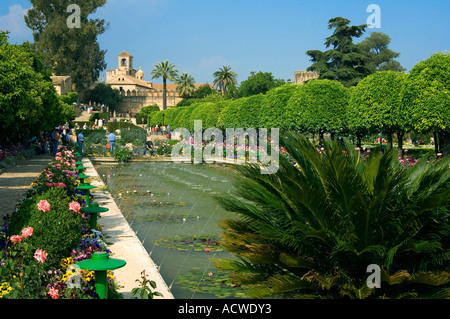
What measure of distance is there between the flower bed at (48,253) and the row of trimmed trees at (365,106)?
1457 cm

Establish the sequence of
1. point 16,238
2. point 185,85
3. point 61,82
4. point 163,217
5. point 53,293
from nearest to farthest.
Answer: point 53,293 < point 16,238 < point 163,217 < point 61,82 < point 185,85

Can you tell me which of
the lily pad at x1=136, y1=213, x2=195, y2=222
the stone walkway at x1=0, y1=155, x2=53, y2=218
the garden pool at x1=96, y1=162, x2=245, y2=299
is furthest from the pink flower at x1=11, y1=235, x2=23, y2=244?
the lily pad at x1=136, y1=213, x2=195, y2=222

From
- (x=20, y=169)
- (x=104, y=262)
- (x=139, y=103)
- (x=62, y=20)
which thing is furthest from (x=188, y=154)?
(x=139, y=103)

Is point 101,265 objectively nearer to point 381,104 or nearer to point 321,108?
point 381,104

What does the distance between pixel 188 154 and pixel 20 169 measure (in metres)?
9.58

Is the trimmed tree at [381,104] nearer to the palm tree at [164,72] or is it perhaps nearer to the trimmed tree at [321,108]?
the trimmed tree at [321,108]

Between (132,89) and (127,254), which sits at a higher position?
(132,89)

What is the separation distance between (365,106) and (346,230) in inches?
720

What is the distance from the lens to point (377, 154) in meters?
3.88

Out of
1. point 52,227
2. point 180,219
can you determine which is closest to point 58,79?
point 180,219

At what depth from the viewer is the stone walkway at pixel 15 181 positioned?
9811 millimetres

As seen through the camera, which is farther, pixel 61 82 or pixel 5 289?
pixel 61 82

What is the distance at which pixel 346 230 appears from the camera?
377cm

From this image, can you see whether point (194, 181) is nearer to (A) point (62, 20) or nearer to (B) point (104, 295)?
(B) point (104, 295)
